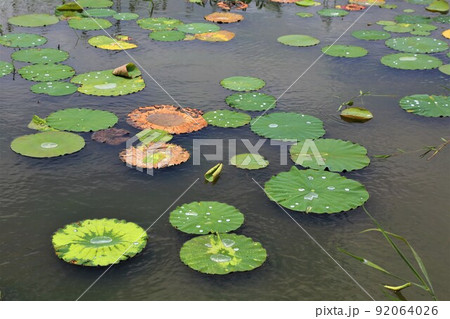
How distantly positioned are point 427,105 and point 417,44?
178 cm

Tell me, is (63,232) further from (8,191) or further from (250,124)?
(250,124)

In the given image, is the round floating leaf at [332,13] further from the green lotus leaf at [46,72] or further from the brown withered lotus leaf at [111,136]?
the brown withered lotus leaf at [111,136]

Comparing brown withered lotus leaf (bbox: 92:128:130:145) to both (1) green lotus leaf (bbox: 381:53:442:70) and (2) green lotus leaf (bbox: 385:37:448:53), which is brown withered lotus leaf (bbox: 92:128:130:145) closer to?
(1) green lotus leaf (bbox: 381:53:442:70)

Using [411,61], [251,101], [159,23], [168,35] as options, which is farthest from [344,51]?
[159,23]

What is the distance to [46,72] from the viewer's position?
6734 millimetres

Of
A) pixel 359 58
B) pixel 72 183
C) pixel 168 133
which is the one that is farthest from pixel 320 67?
pixel 72 183

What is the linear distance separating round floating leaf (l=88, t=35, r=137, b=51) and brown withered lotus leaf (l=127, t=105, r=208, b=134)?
5.91ft

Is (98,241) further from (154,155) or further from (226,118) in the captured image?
(226,118)

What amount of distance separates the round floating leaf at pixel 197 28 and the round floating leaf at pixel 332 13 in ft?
5.48

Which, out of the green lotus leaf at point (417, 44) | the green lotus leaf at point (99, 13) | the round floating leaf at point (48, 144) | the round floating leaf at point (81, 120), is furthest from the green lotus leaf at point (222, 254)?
the green lotus leaf at point (99, 13)

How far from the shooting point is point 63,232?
4.22 meters

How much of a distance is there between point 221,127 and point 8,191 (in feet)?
6.48

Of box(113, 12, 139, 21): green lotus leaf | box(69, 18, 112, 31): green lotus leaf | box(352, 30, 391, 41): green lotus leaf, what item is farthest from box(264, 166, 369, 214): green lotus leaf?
box(113, 12, 139, 21): green lotus leaf

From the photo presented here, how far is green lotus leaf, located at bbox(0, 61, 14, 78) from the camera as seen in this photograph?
6703mm
